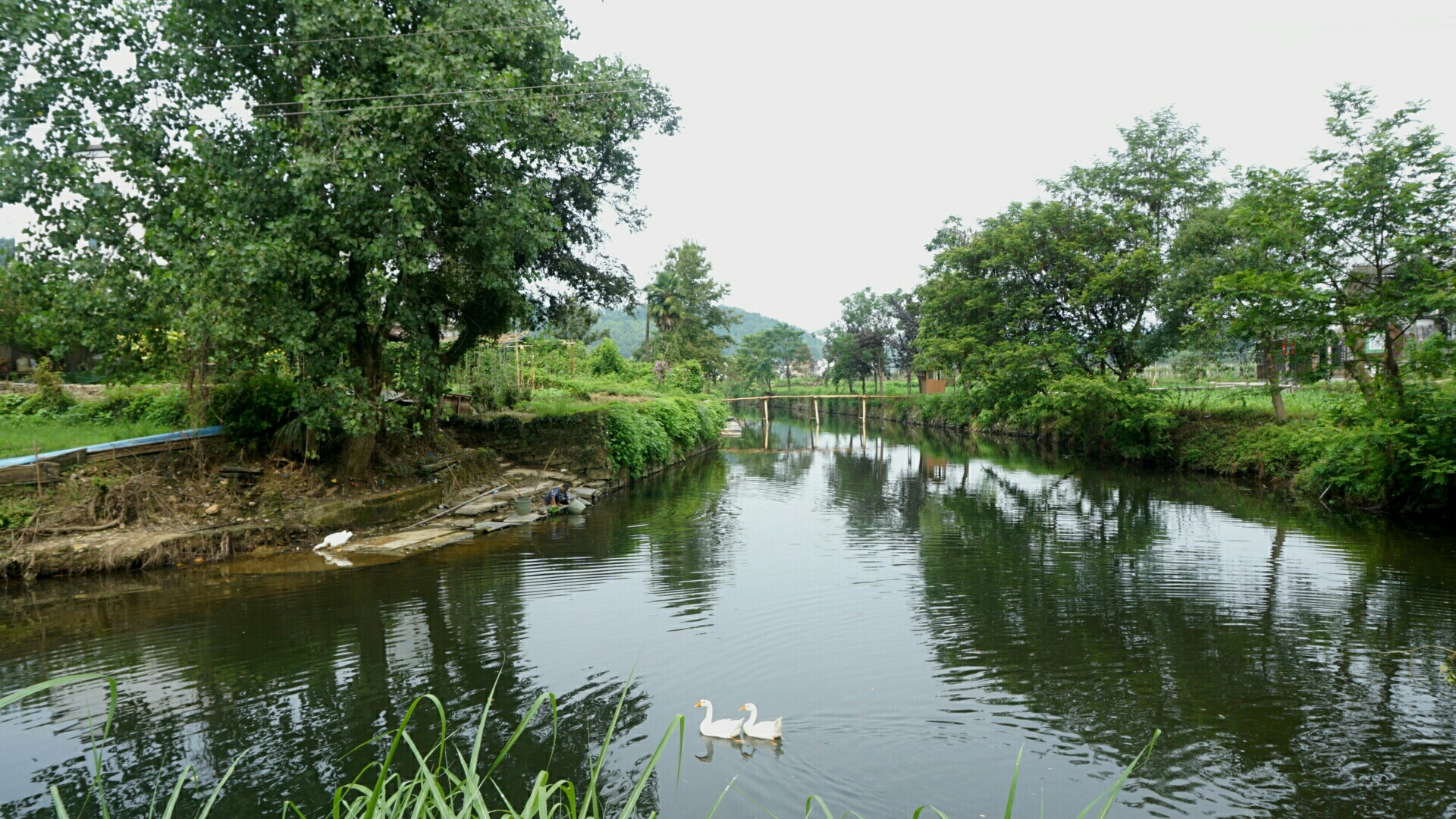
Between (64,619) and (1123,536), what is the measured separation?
1390cm

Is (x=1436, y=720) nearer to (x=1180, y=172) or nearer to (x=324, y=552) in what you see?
(x=324, y=552)

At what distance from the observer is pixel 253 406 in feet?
43.2

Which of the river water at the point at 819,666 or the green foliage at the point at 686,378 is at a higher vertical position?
the green foliage at the point at 686,378

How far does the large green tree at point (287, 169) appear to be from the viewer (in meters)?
10.7

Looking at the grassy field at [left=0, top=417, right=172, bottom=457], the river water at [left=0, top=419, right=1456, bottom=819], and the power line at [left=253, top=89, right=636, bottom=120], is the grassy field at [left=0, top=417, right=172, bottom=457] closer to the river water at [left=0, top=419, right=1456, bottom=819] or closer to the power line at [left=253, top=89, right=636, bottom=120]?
the river water at [left=0, top=419, right=1456, bottom=819]

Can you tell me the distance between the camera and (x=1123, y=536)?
1350 cm

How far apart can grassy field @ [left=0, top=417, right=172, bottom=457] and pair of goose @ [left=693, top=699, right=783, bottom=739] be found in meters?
9.91

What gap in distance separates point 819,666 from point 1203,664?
3295 millimetres

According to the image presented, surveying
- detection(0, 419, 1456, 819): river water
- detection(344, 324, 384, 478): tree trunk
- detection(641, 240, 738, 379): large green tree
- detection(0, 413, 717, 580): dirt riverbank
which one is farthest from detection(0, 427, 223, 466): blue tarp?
detection(641, 240, 738, 379): large green tree

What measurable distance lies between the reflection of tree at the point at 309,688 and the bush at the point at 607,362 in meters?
25.0

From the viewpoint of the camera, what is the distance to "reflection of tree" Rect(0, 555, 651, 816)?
548cm

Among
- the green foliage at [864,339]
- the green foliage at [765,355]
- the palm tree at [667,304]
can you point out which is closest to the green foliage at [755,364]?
the green foliage at [765,355]

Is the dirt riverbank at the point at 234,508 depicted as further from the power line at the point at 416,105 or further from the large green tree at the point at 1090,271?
the large green tree at the point at 1090,271

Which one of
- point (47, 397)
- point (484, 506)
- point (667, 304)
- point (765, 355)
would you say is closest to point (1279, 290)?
point (484, 506)
